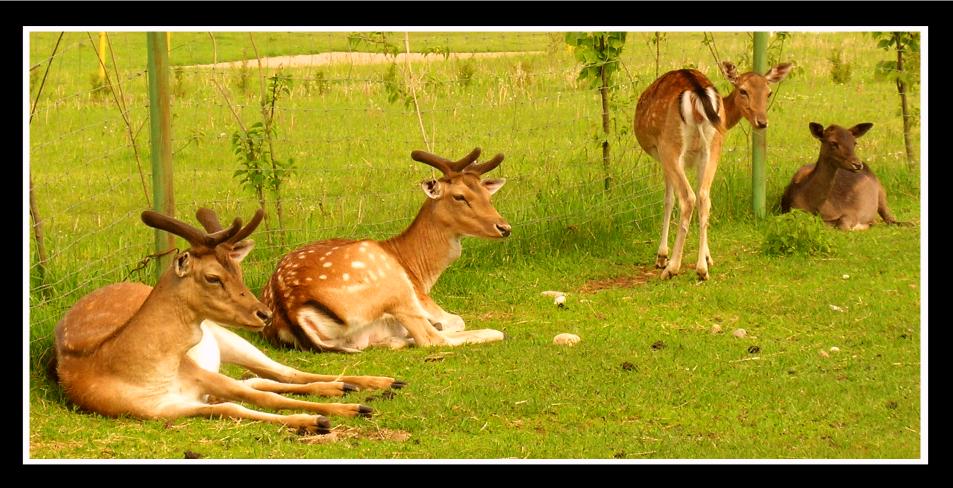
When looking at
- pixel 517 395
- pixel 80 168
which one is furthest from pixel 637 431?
pixel 80 168

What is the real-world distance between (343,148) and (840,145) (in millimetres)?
5382

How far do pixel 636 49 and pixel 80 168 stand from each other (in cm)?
922

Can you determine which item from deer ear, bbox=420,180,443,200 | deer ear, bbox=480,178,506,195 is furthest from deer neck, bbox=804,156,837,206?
deer ear, bbox=420,180,443,200

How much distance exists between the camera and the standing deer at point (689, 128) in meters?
9.77

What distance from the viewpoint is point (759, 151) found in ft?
36.9

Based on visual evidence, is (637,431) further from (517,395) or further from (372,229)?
(372,229)

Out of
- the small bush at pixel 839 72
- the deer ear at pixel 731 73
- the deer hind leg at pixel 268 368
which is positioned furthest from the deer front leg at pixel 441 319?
the small bush at pixel 839 72

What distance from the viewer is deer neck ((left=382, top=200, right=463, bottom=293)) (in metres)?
8.88

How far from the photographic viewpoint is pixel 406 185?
476 inches

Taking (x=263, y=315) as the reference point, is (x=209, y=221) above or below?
above

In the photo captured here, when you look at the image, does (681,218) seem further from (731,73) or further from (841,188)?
(841,188)

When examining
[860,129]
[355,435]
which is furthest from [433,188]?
[860,129]

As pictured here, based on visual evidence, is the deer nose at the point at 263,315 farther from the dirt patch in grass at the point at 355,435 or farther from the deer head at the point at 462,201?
the deer head at the point at 462,201

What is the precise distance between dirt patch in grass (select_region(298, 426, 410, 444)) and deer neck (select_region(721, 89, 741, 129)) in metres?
4.78
